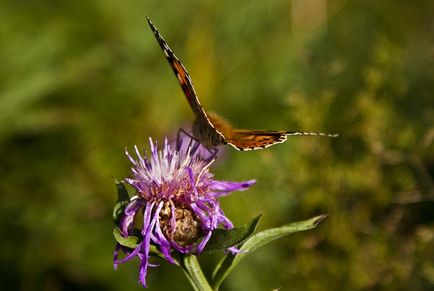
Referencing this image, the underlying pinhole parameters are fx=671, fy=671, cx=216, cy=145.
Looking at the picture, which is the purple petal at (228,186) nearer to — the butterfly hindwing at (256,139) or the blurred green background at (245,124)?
the butterfly hindwing at (256,139)

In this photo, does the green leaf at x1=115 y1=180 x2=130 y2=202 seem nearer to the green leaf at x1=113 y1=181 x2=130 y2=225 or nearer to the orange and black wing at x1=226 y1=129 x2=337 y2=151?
the green leaf at x1=113 y1=181 x2=130 y2=225

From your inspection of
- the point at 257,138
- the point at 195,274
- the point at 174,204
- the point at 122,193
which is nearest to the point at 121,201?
the point at 122,193

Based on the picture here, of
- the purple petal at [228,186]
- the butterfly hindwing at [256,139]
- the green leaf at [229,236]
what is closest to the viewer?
the green leaf at [229,236]

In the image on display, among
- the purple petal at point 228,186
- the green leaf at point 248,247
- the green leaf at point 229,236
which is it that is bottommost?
the green leaf at point 248,247

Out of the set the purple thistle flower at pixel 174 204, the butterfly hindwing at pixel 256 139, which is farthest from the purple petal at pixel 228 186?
the butterfly hindwing at pixel 256 139

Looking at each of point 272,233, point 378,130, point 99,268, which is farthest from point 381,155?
point 99,268

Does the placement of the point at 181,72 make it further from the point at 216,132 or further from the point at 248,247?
the point at 248,247
